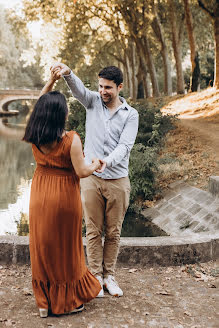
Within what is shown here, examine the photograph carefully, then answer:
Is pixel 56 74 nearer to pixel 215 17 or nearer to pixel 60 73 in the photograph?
pixel 60 73

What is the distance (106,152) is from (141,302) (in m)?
1.50

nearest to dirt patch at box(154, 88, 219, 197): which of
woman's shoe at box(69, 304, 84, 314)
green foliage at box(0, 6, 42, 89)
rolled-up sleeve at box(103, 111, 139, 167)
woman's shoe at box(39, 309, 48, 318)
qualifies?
rolled-up sleeve at box(103, 111, 139, 167)

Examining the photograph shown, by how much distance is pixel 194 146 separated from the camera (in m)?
11.9

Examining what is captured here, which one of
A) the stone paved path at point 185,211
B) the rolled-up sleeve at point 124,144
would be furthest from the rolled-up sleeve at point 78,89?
the stone paved path at point 185,211

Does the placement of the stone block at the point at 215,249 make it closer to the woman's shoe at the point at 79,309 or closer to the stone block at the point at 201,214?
the woman's shoe at the point at 79,309

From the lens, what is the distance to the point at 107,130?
4242 mm

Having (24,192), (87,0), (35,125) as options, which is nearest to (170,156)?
(24,192)

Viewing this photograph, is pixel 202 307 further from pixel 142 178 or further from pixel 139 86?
pixel 139 86

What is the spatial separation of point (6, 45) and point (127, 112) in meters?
44.4

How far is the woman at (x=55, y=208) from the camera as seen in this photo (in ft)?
11.7

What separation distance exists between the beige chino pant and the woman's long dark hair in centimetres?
89

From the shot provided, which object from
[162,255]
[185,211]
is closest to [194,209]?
[185,211]

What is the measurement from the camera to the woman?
355 centimetres

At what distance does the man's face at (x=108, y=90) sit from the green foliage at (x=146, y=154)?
19.5ft
